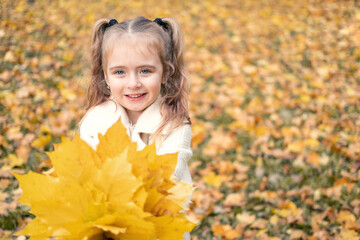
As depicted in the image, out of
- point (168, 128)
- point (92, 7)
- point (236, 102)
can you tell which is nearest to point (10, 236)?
point (168, 128)

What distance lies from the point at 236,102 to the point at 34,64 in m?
2.51

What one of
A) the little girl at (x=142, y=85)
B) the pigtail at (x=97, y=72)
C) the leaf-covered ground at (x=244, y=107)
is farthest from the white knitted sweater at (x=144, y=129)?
the leaf-covered ground at (x=244, y=107)

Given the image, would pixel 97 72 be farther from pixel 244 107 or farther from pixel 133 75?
pixel 244 107

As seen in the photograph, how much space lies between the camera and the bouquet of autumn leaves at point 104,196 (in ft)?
2.54

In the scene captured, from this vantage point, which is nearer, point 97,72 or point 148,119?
point 148,119

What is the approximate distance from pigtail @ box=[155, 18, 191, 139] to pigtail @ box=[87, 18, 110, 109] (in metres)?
0.33

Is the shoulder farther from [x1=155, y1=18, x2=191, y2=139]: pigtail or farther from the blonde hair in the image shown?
[x1=155, y1=18, x2=191, y2=139]: pigtail

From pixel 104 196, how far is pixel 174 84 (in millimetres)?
1210

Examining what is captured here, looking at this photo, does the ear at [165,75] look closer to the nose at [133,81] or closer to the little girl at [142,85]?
the little girl at [142,85]

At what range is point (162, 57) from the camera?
172 cm

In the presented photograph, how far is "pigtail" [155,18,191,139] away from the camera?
1753mm

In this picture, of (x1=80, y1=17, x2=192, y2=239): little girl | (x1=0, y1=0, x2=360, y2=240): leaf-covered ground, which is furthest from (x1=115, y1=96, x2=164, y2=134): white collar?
(x1=0, y1=0, x2=360, y2=240): leaf-covered ground

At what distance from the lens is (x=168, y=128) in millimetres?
1701

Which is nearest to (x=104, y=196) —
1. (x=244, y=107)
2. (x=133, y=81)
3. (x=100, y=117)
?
(x=133, y=81)
